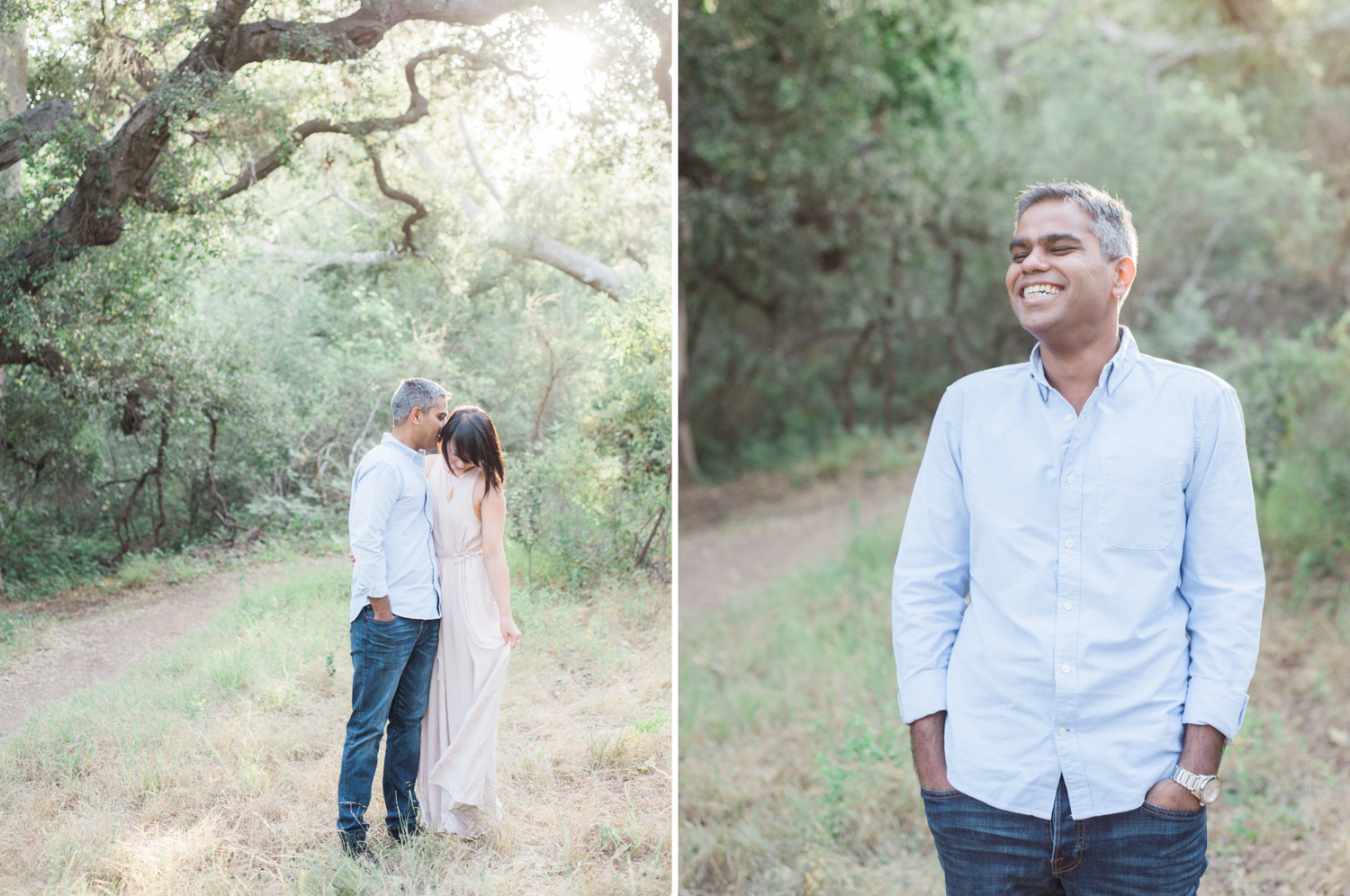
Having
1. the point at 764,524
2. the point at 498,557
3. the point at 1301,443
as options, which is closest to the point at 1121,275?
the point at 498,557

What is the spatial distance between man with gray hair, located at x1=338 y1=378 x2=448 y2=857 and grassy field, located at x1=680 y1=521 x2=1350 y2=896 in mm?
1545

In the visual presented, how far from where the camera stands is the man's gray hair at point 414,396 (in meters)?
2.15

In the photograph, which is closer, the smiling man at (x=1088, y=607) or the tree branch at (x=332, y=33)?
the smiling man at (x=1088, y=607)

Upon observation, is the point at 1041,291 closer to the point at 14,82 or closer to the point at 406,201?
the point at 406,201

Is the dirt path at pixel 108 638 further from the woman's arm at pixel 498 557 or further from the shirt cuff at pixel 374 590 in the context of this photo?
the woman's arm at pixel 498 557

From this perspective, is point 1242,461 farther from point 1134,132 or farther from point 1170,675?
point 1134,132

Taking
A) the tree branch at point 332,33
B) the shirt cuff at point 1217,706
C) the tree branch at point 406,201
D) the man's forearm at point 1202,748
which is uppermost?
the tree branch at point 332,33

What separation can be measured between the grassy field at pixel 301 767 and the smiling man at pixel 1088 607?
2.91 feet

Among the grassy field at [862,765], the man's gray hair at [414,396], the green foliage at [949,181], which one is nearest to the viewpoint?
the man's gray hair at [414,396]

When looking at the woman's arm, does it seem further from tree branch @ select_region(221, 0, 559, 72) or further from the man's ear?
the man's ear

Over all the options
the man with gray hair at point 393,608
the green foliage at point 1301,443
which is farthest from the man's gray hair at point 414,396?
the green foliage at point 1301,443

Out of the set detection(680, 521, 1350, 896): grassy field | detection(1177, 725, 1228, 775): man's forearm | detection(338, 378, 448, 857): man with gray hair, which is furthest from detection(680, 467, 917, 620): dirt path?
detection(1177, 725, 1228, 775): man's forearm

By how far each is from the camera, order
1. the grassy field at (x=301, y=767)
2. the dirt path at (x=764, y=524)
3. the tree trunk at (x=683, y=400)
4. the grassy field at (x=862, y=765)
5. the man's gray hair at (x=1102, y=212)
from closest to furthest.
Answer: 1. the man's gray hair at (x=1102, y=212)
2. the grassy field at (x=301, y=767)
3. the grassy field at (x=862, y=765)
4. the dirt path at (x=764, y=524)
5. the tree trunk at (x=683, y=400)

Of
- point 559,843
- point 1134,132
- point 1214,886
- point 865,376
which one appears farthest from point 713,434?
point 559,843
